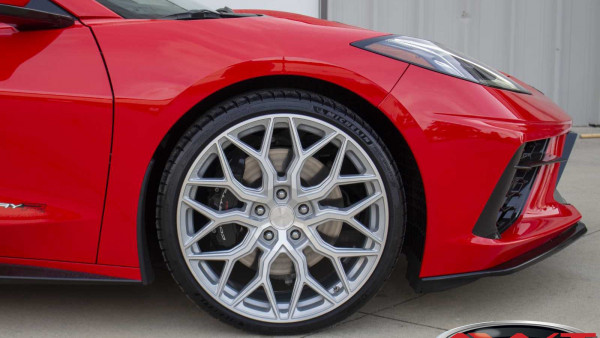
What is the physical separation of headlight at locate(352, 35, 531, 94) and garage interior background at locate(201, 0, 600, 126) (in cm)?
447

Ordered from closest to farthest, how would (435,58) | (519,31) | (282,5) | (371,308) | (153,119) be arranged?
(153,119)
(435,58)
(371,308)
(282,5)
(519,31)

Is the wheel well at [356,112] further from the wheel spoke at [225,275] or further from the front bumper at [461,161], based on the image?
the wheel spoke at [225,275]

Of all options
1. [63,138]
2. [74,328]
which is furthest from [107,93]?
[74,328]

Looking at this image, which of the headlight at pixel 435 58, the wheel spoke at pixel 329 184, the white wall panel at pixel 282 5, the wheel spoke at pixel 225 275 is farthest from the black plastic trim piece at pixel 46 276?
the white wall panel at pixel 282 5

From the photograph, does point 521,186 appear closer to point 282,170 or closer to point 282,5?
point 282,170

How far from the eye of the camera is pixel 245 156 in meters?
2.59

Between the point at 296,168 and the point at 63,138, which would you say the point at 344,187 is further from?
the point at 63,138

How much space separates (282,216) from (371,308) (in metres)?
0.57

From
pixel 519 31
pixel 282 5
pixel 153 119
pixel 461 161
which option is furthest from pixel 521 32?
pixel 153 119

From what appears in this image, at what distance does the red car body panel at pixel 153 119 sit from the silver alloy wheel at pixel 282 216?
0.49ft

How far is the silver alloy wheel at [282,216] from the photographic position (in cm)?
248

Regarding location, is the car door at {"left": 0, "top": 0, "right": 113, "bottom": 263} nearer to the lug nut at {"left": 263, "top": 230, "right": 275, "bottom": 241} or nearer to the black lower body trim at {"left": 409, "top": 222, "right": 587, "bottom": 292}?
the lug nut at {"left": 263, "top": 230, "right": 275, "bottom": 241}

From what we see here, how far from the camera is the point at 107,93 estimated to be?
240 centimetres

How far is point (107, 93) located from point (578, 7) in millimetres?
7383
